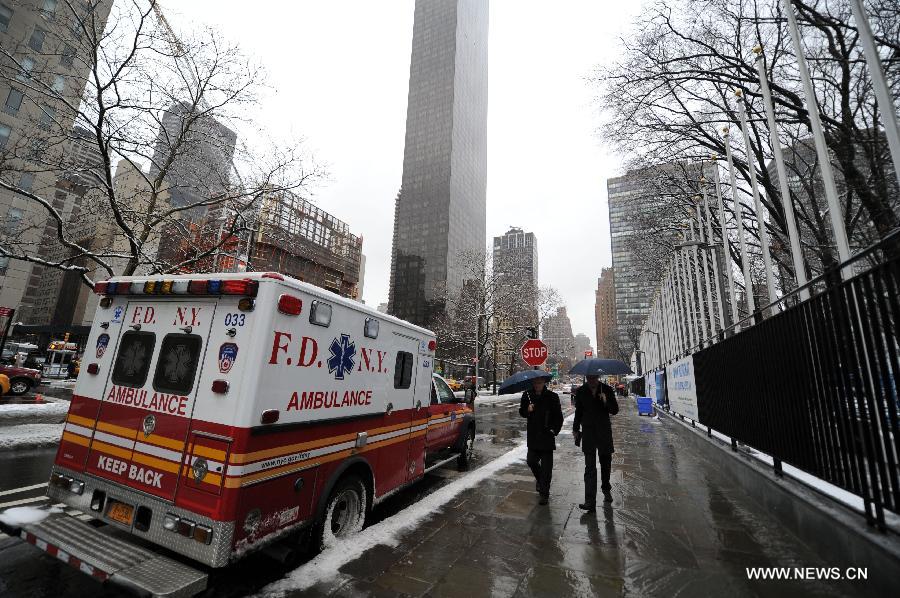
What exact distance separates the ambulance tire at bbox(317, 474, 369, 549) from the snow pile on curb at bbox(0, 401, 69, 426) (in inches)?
467

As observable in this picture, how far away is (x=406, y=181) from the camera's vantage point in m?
124

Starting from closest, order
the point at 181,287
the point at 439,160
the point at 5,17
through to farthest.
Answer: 1. the point at 181,287
2. the point at 5,17
3. the point at 439,160

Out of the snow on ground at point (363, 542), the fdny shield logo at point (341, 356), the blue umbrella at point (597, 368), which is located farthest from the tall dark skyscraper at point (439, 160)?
the fdny shield logo at point (341, 356)

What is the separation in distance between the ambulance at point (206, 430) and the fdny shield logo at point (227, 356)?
12 mm

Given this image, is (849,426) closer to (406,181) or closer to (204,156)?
(204,156)

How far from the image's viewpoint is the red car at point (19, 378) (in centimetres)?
1509

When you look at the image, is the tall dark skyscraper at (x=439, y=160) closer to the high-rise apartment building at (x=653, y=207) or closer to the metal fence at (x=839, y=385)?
the high-rise apartment building at (x=653, y=207)

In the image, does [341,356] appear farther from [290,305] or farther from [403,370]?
[403,370]

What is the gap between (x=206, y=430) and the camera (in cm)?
303

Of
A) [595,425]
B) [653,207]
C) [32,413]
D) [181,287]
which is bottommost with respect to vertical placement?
[32,413]

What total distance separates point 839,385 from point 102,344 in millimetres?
7298

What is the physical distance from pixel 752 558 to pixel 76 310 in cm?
12999

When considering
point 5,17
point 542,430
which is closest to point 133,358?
point 542,430

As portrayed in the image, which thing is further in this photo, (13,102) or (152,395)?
(13,102)
